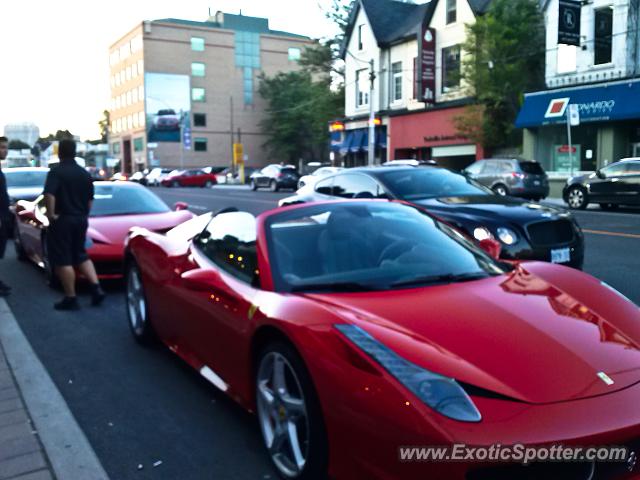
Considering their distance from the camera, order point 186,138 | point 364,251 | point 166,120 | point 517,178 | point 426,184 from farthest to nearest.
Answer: point 166,120
point 186,138
point 517,178
point 426,184
point 364,251

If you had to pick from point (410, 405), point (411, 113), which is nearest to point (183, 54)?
point (411, 113)

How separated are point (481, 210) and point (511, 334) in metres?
4.61

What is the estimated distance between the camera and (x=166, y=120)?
7244 centimetres

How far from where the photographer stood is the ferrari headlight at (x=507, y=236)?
22.5ft

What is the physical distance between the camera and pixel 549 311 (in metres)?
3.13

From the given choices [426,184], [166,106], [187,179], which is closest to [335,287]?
[426,184]

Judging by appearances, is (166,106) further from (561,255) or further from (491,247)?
(491,247)

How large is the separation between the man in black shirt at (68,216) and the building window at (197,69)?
70.3 m

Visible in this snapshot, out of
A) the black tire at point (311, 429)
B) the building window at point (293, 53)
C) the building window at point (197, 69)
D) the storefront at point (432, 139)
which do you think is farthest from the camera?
the building window at point (293, 53)

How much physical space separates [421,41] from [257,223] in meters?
31.7

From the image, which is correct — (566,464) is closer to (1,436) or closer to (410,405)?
(410,405)

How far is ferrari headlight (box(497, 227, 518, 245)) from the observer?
6.86 m

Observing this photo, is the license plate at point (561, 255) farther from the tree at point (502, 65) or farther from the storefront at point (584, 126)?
the tree at point (502, 65)

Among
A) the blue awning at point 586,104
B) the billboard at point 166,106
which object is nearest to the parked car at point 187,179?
the billboard at point 166,106
